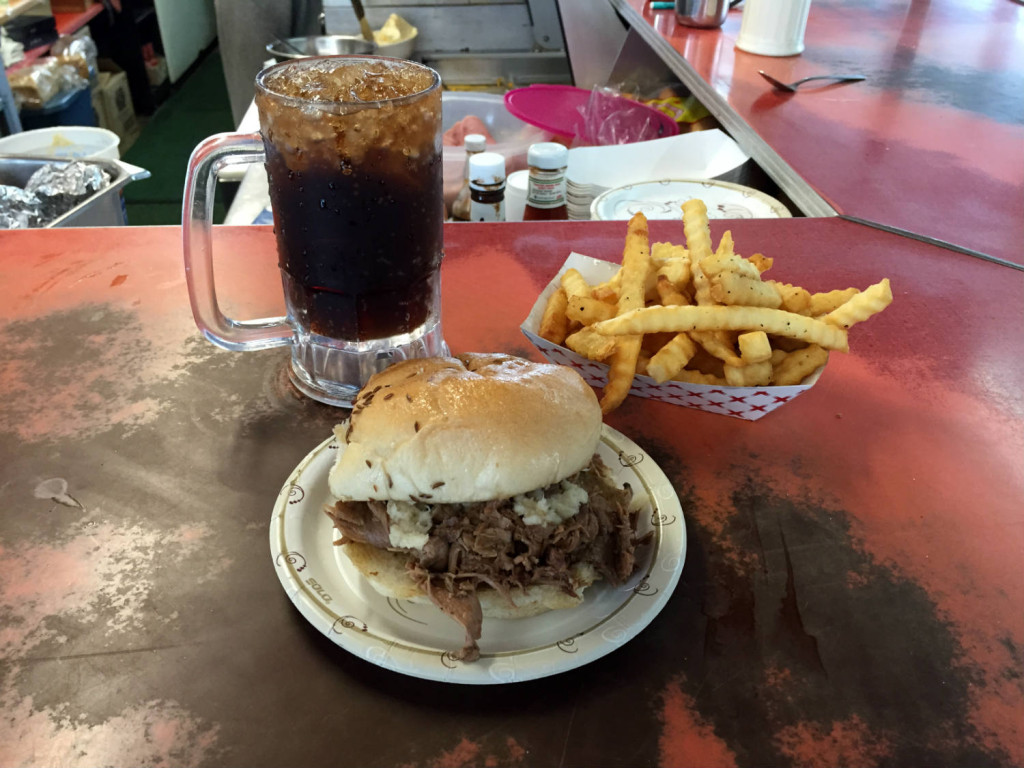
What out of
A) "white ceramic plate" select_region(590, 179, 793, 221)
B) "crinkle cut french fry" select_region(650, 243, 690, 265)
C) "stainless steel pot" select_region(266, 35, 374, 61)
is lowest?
"white ceramic plate" select_region(590, 179, 793, 221)

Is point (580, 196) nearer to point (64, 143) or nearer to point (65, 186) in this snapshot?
point (65, 186)

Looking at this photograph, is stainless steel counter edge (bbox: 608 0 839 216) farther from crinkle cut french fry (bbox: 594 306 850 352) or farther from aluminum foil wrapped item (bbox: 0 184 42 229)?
aluminum foil wrapped item (bbox: 0 184 42 229)

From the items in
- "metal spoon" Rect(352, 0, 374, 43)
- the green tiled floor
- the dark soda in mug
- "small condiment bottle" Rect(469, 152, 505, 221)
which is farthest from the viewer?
the green tiled floor

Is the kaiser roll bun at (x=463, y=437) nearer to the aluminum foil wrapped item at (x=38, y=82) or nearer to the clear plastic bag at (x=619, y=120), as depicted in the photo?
the clear plastic bag at (x=619, y=120)

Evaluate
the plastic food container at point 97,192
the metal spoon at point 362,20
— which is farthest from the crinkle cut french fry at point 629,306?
the metal spoon at point 362,20

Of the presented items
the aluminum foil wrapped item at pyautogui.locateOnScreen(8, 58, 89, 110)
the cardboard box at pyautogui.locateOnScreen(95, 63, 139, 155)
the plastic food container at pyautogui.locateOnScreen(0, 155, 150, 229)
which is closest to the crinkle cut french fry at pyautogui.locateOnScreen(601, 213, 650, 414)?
the plastic food container at pyautogui.locateOnScreen(0, 155, 150, 229)

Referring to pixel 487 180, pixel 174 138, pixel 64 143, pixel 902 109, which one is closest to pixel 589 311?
pixel 487 180
